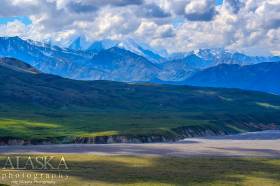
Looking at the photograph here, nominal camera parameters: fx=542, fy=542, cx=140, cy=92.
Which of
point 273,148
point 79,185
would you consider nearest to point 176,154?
point 273,148

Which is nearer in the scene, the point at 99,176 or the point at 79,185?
the point at 79,185

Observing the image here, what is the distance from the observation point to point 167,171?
114 m

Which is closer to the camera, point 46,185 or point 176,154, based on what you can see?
point 46,185

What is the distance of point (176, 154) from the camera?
156m

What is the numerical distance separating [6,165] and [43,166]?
812 cm

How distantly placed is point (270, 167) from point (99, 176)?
42722 millimetres

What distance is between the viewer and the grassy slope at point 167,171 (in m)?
98.9

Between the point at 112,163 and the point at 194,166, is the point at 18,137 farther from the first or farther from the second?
the point at 194,166

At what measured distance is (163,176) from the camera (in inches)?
4183

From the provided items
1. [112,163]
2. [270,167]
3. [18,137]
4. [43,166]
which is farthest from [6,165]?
[18,137]

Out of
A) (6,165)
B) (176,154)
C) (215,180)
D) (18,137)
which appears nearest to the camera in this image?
(215,180)

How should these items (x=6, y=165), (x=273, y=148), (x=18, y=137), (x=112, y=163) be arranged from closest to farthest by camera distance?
(x=6, y=165) < (x=112, y=163) < (x=273, y=148) < (x=18, y=137)

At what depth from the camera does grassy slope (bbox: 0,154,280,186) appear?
Result: 324ft

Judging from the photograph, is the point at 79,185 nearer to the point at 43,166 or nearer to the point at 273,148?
the point at 43,166
